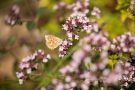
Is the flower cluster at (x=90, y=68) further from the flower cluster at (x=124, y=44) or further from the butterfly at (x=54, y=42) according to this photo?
the butterfly at (x=54, y=42)

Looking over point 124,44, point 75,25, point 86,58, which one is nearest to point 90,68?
point 86,58

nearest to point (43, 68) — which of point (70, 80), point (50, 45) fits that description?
point (50, 45)

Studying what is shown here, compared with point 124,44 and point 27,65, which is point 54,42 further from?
point 124,44

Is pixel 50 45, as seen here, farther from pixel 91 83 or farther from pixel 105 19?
pixel 105 19

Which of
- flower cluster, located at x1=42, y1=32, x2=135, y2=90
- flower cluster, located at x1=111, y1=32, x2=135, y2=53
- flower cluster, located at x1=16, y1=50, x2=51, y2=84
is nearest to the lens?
flower cluster, located at x1=42, y1=32, x2=135, y2=90

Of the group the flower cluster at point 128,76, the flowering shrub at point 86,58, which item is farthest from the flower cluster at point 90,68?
the flower cluster at point 128,76

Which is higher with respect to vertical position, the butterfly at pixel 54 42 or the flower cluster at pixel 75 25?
the flower cluster at pixel 75 25

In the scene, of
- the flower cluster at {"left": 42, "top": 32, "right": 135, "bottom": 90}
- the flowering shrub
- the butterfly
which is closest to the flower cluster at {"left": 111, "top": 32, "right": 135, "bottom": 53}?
the flowering shrub

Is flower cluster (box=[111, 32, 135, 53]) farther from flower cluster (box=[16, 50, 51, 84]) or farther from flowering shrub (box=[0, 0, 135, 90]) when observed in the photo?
flower cluster (box=[16, 50, 51, 84])

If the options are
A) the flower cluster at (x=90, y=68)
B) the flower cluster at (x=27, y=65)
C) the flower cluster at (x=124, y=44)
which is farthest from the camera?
the flower cluster at (x=27, y=65)
